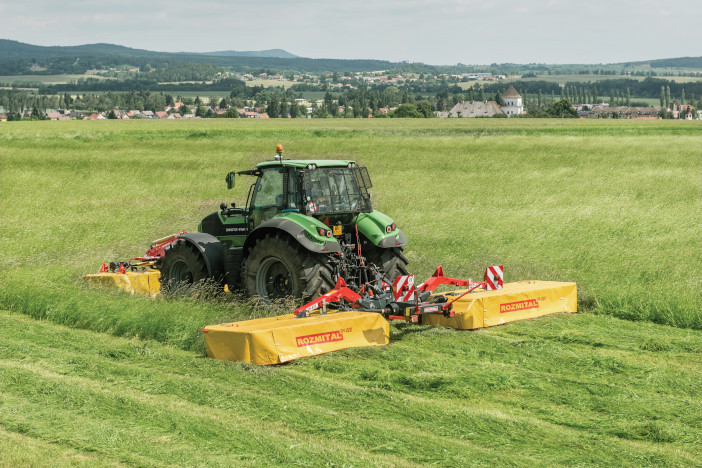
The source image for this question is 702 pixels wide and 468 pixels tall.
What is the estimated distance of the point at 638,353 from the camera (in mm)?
9500

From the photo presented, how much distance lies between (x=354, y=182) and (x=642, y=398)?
18.2 feet

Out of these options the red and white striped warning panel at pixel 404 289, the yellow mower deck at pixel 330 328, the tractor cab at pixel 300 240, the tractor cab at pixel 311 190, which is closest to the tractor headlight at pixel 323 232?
the tractor cab at pixel 300 240

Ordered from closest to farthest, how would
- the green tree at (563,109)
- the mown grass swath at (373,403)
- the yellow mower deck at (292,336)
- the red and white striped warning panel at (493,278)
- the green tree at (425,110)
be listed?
1. the mown grass swath at (373,403)
2. the yellow mower deck at (292,336)
3. the red and white striped warning panel at (493,278)
4. the green tree at (563,109)
5. the green tree at (425,110)

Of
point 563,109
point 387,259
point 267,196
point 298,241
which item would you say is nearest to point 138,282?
point 267,196

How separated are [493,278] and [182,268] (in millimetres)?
4960

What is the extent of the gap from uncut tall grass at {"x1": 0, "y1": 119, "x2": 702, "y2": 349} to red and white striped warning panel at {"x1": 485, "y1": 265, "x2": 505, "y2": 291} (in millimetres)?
1791

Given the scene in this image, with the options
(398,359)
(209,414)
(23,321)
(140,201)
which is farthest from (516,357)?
(140,201)

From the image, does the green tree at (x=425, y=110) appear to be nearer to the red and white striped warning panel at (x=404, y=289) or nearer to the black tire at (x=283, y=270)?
the black tire at (x=283, y=270)

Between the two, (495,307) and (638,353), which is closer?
(638,353)

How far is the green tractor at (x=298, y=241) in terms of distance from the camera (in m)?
10.6

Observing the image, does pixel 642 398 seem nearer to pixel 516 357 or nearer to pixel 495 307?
pixel 516 357

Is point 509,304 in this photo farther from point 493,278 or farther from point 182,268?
point 182,268

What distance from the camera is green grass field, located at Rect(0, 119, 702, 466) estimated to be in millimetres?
6410

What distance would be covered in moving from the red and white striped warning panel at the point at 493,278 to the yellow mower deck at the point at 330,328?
110mm
